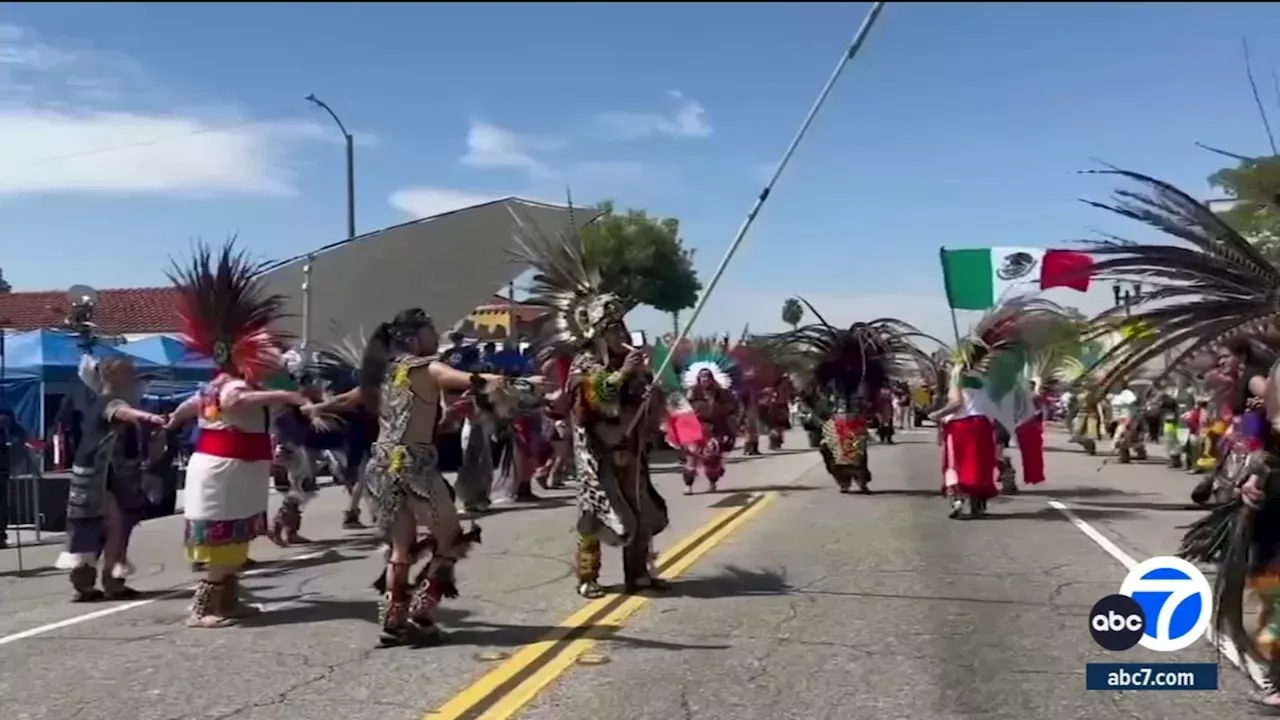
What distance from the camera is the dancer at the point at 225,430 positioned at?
8.06 meters

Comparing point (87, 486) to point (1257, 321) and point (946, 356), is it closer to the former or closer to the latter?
point (1257, 321)

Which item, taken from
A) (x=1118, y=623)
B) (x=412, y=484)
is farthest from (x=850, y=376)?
(x=412, y=484)

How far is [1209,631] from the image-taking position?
6086 mm

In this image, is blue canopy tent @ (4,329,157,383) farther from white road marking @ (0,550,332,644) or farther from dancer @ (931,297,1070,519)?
dancer @ (931,297,1070,519)

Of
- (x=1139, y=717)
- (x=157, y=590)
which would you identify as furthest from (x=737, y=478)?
(x=1139, y=717)

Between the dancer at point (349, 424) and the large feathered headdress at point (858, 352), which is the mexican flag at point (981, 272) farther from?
the dancer at point (349, 424)

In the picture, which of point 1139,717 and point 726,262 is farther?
point 726,262

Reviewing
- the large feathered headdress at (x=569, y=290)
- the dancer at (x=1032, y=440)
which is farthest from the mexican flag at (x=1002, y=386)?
the large feathered headdress at (x=569, y=290)

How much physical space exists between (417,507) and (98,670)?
1.91 m

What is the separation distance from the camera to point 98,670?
272 inches

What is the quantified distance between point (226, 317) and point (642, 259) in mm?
9231

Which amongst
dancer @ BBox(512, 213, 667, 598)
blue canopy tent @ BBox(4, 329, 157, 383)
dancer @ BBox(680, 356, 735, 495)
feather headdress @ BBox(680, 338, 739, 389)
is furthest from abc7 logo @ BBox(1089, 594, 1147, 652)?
blue canopy tent @ BBox(4, 329, 157, 383)

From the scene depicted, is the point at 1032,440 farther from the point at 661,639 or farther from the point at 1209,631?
the point at 1209,631

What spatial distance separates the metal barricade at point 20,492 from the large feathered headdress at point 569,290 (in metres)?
6.85
